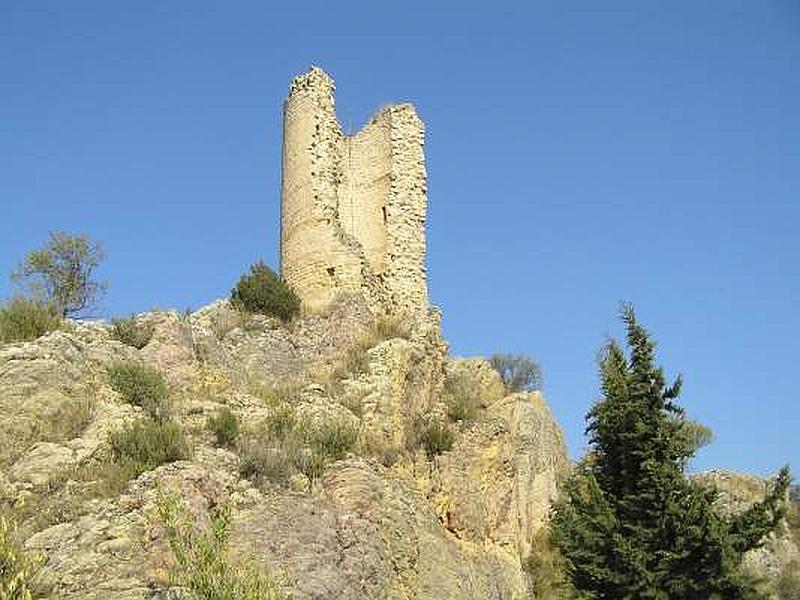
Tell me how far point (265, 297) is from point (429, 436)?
5.59m

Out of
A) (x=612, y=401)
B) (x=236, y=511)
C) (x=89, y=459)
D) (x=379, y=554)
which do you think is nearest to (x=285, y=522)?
(x=236, y=511)

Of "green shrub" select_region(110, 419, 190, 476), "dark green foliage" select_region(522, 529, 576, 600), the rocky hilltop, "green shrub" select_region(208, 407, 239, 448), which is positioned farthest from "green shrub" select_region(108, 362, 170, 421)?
"dark green foliage" select_region(522, 529, 576, 600)

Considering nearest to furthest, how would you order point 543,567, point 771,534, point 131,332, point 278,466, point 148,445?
point 148,445, point 278,466, point 131,332, point 543,567, point 771,534

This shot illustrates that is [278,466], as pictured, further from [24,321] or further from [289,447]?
[24,321]

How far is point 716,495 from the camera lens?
56.5ft

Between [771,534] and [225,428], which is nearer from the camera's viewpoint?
[225,428]

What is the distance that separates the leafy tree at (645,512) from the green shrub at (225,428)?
253 inches

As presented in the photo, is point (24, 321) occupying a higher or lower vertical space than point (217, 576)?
higher

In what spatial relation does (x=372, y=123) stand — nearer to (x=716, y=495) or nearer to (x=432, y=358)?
(x=432, y=358)

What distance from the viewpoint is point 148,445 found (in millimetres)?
14234

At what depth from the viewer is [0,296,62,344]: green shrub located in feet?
57.5

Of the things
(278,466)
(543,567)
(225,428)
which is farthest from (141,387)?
(543,567)

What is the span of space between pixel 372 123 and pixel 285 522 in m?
14.4

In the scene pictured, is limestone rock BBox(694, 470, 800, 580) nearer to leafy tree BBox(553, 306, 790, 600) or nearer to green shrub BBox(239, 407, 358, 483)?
leafy tree BBox(553, 306, 790, 600)
